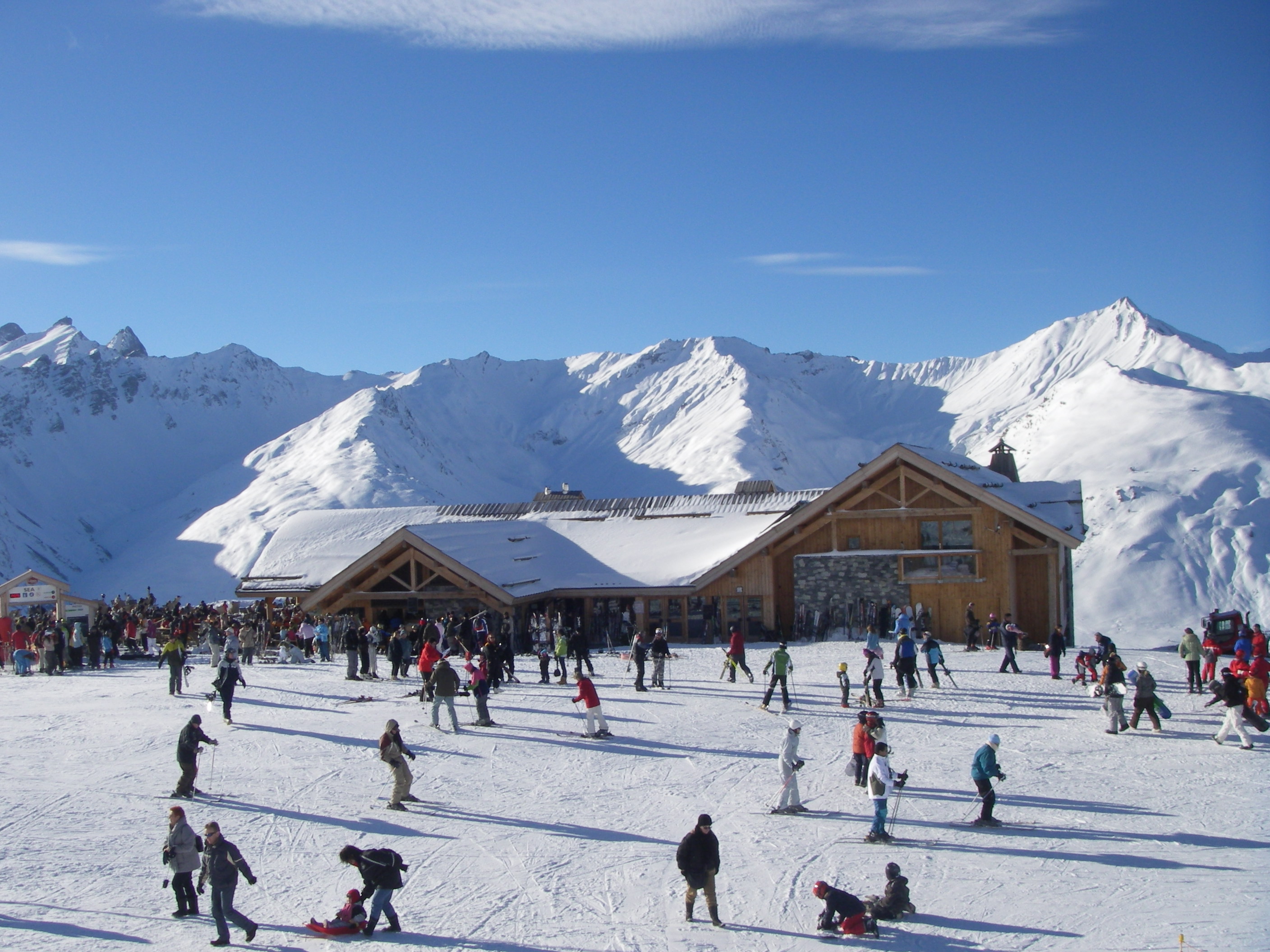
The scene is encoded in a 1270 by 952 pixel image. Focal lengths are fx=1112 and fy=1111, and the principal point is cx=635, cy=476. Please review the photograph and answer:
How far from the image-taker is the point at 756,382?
175250 millimetres

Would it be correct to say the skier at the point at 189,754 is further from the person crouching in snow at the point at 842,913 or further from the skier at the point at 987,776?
the skier at the point at 987,776

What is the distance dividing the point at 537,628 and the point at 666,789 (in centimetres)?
1122

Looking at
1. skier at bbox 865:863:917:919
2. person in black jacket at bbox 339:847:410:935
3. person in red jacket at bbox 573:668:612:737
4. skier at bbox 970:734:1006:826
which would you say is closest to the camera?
person in black jacket at bbox 339:847:410:935

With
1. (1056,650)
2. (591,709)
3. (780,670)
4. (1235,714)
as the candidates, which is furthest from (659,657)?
(1235,714)

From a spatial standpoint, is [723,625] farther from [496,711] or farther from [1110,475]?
[1110,475]

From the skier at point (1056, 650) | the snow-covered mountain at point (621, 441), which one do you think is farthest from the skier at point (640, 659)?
the snow-covered mountain at point (621, 441)

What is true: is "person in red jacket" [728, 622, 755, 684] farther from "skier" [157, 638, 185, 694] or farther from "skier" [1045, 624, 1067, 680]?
"skier" [157, 638, 185, 694]

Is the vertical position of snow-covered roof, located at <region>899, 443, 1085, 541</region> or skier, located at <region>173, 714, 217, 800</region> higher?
snow-covered roof, located at <region>899, 443, 1085, 541</region>

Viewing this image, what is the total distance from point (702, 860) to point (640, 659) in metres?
11.1

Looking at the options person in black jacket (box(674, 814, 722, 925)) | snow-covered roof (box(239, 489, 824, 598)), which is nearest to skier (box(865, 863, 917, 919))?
person in black jacket (box(674, 814, 722, 925))

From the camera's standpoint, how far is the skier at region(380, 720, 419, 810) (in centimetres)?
1271

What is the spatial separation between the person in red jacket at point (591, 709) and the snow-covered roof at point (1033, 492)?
14720 mm

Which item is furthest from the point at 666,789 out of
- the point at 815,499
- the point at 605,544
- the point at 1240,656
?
the point at 605,544

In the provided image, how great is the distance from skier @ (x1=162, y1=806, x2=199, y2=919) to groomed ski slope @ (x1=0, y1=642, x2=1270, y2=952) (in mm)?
167
